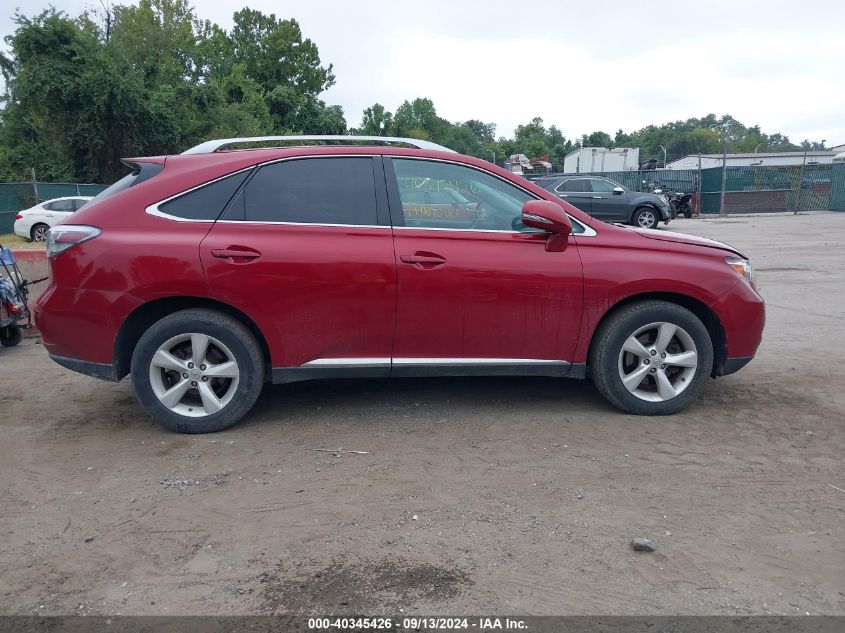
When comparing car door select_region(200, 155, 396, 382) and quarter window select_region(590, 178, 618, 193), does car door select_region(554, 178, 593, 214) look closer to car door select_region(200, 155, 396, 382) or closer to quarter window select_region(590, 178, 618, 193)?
quarter window select_region(590, 178, 618, 193)

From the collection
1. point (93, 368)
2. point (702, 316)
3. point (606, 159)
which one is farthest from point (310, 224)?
point (606, 159)

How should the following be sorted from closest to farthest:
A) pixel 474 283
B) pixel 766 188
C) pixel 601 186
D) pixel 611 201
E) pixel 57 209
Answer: pixel 474 283 < pixel 611 201 < pixel 601 186 < pixel 57 209 < pixel 766 188

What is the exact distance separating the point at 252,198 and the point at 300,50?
60.4 m

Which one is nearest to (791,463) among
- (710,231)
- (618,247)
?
(618,247)

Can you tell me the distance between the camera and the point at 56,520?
3457mm

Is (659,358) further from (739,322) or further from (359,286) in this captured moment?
(359,286)

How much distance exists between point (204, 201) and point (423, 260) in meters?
1.44

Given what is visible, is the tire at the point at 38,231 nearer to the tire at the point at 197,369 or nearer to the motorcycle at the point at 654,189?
the tire at the point at 197,369

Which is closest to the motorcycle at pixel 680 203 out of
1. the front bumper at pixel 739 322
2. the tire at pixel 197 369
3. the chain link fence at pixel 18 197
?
the chain link fence at pixel 18 197

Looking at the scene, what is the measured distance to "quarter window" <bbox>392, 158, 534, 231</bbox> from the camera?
15.0 ft

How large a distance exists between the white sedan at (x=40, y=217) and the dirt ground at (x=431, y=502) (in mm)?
17654

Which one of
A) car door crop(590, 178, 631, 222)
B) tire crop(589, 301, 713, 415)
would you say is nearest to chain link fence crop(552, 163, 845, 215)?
car door crop(590, 178, 631, 222)

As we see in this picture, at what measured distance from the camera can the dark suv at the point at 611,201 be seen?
2039 centimetres

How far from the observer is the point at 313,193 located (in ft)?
15.0
